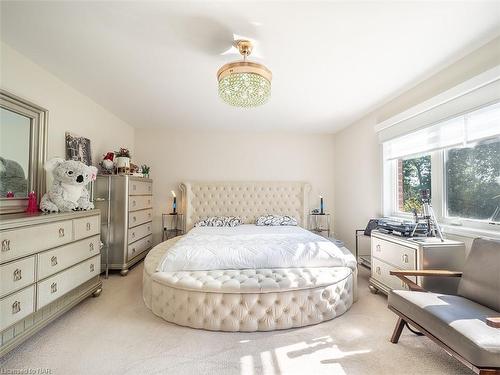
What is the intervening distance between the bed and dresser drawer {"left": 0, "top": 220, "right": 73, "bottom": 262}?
86 centimetres

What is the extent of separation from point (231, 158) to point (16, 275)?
348cm

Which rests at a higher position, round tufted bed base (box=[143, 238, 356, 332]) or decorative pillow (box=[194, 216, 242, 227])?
decorative pillow (box=[194, 216, 242, 227])

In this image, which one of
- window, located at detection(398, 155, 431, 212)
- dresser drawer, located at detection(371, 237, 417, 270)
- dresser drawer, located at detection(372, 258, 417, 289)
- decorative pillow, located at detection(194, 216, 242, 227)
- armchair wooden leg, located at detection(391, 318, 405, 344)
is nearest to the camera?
armchair wooden leg, located at detection(391, 318, 405, 344)

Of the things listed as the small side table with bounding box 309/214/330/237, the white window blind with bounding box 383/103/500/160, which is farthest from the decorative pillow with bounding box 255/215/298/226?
the white window blind with bounding box 383/103/500/160

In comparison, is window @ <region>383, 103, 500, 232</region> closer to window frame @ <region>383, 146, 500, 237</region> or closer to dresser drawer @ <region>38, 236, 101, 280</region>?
window frame @ <region>383, 146, 500, 237</region>

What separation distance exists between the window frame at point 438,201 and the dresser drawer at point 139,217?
377 cm

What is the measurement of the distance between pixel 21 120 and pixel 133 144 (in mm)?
2307

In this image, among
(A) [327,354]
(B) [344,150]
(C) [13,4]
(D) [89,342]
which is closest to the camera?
(C) [13,4]

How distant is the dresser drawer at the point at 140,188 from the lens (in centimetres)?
340

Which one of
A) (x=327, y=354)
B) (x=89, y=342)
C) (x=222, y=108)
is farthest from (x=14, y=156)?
(x=327, y=354)

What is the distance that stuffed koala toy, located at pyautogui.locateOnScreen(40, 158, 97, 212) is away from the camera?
2223 mm

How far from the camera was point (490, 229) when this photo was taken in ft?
6.59

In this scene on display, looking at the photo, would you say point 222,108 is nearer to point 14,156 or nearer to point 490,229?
point 14,156

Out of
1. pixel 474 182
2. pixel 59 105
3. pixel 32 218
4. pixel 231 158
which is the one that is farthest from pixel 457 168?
pixel 59 105
